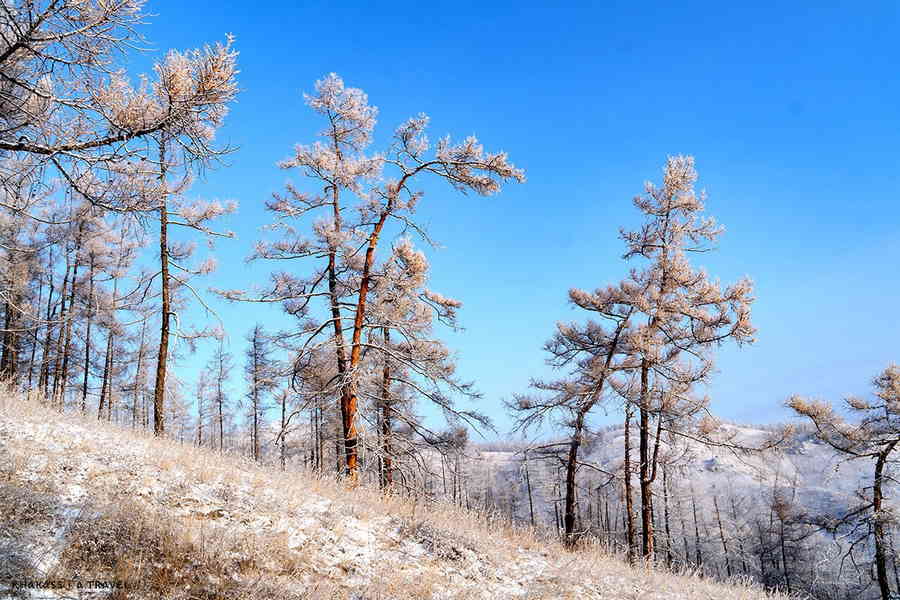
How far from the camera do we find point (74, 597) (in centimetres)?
397

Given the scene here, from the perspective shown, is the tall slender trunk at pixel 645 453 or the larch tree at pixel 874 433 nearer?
the tall slender trunk at pixel 645 453

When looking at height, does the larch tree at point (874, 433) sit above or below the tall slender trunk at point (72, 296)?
below

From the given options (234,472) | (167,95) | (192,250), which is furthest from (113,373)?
(167,95)

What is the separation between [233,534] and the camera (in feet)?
17.9

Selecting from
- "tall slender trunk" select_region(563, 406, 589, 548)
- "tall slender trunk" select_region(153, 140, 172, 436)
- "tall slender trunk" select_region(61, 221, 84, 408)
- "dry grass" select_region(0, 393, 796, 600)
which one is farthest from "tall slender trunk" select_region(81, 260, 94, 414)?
"tall slender trunk" select_region(563, 406, 589, 548)

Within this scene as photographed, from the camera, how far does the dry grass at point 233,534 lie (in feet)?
15.1

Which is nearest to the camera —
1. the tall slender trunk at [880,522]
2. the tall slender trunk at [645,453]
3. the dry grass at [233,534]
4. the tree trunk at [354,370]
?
the dry grass at [233,534]

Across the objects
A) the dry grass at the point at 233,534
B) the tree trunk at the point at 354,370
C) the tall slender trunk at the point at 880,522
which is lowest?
the tall slender trunk at the point at 880,522

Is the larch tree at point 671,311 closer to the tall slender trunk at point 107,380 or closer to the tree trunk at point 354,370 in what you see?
the tree trunk at point 354,370

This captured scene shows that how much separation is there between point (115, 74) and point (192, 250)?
11.5 metres

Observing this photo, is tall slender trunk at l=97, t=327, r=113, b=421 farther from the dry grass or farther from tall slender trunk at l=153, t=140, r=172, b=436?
the dry grass

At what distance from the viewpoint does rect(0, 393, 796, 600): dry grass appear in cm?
459

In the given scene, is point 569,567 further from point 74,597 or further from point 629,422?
point 629,422

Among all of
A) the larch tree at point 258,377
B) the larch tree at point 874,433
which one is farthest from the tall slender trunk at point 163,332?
the larch tree at point 874,433
